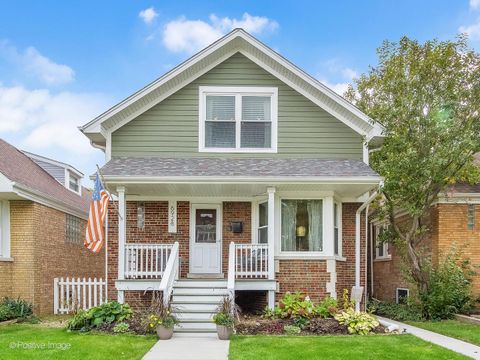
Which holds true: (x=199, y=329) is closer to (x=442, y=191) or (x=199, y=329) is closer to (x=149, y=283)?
(x=149, y=283)

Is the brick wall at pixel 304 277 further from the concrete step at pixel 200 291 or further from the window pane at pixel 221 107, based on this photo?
the window pane at pixel 221 107

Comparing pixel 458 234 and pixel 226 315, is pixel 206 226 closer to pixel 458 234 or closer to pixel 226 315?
pixel 226 315

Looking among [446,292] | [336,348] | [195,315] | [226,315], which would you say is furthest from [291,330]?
[446,292]

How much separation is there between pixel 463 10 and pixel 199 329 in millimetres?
11477

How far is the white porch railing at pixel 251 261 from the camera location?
12898 millimetres

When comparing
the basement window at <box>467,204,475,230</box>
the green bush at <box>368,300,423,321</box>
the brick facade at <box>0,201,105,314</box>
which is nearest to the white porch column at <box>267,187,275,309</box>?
the green bush at <box>368,300,423,321</box>

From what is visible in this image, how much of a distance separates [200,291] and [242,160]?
12.1ft

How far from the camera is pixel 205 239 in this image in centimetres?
1458

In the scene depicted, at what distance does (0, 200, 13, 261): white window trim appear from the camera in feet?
47.5

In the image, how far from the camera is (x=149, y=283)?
12641mm

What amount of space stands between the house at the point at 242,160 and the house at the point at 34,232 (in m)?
2.29

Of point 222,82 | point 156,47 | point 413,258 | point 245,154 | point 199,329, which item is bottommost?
point 199,329

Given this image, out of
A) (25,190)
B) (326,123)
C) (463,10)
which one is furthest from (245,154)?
(463,10)

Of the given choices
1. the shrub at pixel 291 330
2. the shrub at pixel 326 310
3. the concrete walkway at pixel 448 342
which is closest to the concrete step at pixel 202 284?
the shrub at pixel 291 330
